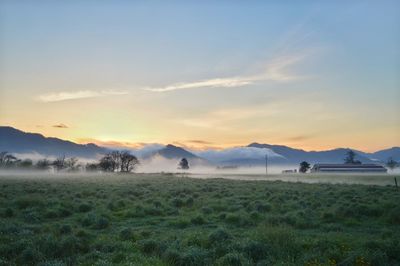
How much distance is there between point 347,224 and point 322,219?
1.65 metres

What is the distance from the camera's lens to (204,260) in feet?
41.2

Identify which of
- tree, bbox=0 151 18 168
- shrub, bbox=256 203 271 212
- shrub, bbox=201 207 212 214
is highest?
tree, bbox=0 151 18 168

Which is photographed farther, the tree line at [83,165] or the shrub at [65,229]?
the tree line at [83,165]

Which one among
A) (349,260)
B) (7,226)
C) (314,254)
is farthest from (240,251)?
(7,226)

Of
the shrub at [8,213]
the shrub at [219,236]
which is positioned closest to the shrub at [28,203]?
the shrub at [8,213]

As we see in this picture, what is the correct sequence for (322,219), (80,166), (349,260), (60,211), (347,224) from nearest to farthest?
(349,260) < (347,224) < (322,219) < (60,211) < (80,166)

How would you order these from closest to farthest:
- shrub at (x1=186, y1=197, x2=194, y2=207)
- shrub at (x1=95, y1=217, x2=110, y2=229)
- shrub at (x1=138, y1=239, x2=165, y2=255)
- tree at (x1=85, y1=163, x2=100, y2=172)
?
1. shrub at (x1=138, y1=239, x2=165, y2=255)
2. shrub at (x1=95, y1=217, x2=110, y2=229)
3. shrub at (x1=186, y1=197, x2=194, y2=207)
4. tree at (x1=85, y1=163, x2=100, y2=172)

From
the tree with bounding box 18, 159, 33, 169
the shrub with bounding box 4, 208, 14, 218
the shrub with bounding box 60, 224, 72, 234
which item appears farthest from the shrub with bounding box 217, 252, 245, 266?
the tree with bounding box 18, 159, 33, 169

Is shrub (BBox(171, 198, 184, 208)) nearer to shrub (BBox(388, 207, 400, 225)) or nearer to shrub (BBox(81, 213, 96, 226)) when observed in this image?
shrub (BBox(81, 213, 96, 226))

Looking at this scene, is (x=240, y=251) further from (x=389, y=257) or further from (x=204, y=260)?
(x=389, y=257)

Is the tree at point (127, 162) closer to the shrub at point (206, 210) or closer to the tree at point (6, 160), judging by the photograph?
the tree at point (6, 160)

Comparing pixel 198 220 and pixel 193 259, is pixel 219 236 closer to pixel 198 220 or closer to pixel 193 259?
pixel 193 259

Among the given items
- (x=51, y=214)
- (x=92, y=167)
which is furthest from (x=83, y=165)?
(x=51, y=214)

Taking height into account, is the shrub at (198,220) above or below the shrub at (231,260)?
above
